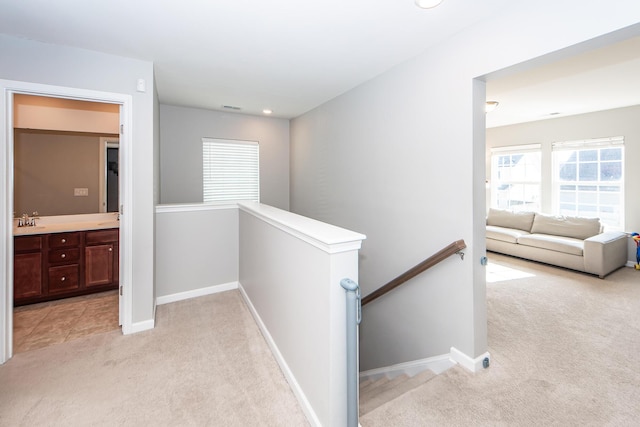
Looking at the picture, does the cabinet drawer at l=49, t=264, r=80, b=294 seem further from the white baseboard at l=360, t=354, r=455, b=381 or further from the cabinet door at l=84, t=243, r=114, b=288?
the white baseboard at l=360, t=354, r=455, b=381

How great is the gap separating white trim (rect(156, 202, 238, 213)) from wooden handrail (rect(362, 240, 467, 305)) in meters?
2.02

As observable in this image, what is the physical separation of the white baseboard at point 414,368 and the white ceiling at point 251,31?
253 centimetres

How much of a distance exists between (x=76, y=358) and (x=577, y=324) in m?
4.49

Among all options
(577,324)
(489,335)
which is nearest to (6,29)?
(489,335)

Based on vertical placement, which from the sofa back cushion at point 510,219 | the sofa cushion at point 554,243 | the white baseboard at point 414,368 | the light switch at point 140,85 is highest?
the light switch at point 140,85

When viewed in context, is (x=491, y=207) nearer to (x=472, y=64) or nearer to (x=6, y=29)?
(x=472, y=64)

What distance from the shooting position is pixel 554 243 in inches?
182

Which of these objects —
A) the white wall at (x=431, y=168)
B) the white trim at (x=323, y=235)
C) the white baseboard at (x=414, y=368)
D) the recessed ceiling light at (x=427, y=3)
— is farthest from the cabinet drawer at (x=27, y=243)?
the recessed ceiling light at (x=427, y=3)

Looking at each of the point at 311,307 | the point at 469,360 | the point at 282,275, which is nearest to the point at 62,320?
the point at 282,275

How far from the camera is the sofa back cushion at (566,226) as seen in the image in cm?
467

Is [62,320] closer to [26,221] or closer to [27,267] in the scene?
[27,267]

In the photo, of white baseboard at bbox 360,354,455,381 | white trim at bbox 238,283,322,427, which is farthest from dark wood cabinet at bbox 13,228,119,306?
white baseboard at bbox 360,354,455,381

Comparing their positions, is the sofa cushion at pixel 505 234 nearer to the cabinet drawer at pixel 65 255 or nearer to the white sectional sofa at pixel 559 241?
the white sectional sofa at pixel 559 241

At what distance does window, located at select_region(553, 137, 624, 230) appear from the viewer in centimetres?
476
